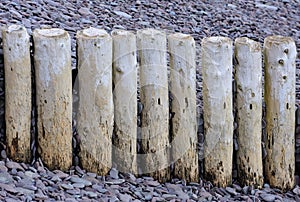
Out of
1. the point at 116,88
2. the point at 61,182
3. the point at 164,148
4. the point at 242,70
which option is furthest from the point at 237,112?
the point at 61,182

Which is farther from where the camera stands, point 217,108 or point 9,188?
point 217,108

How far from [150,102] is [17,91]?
0.62 m

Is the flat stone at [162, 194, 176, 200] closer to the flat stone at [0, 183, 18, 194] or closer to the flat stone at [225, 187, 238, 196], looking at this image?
the flat stone at [225, 187, 238, 196]

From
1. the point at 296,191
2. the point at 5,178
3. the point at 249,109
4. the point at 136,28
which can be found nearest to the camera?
the point at 5,178

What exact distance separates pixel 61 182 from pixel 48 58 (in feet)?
1.81

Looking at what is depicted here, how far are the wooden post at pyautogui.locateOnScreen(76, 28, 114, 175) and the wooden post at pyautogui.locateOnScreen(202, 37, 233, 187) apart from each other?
0.46 meters

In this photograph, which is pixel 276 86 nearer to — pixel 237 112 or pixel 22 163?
pixel 237 112

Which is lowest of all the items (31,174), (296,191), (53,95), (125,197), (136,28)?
(296,191)

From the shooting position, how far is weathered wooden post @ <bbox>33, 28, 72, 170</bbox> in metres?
2.78

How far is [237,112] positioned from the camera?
3.05m

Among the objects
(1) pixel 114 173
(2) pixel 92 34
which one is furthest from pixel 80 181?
(2) pixel 92 34

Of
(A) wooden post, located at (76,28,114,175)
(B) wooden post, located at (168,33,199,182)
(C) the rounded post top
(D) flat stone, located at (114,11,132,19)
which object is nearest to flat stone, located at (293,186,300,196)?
(B) wooden post, located at (168,33,199,182)

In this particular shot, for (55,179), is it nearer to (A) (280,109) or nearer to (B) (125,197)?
(B) (125,197)

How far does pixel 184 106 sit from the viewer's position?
9.79 feet
